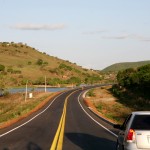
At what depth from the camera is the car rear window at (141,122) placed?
37.1 ft

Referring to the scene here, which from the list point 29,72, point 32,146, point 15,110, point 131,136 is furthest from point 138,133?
point 29,72

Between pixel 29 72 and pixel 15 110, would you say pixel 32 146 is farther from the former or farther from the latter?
pixel 29 72

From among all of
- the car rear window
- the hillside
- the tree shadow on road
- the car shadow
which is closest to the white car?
the car rear window

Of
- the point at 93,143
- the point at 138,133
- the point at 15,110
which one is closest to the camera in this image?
the point at 138,133

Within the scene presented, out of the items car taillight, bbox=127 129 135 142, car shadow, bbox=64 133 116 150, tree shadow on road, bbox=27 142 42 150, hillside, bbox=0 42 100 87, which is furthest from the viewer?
hillside, bbox=0 42 100 87

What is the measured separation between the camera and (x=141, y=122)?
37.2ft

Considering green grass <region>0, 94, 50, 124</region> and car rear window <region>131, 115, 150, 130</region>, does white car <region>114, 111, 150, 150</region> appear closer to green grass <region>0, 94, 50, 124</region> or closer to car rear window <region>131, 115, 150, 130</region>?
car rear window <region>131, 115, 150, 130</region>

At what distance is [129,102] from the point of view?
76.1 m

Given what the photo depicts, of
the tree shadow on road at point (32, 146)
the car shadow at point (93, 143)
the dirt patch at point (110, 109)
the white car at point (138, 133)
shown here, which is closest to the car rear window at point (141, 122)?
the white car at point (138, 133)

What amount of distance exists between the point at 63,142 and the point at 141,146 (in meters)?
8.52

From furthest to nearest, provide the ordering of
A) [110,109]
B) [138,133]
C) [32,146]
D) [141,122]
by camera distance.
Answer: [110,109], [32,146], [141,122], [138,133]

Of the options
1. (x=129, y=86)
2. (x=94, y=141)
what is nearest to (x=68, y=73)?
(x=129, y=86)

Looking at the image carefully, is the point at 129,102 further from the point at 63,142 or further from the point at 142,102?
the point at 63,142

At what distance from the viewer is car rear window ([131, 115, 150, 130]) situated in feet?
37.1
